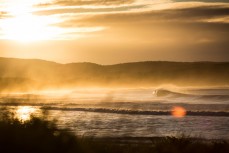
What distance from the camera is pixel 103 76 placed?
137 metres

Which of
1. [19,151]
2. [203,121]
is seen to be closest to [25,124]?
[19,151]

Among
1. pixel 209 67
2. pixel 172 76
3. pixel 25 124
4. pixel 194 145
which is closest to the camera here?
pixel 25 124

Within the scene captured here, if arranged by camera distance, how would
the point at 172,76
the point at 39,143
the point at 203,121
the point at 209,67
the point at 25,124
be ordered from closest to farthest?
the point at 39,143, the point at 25,124, the point at 203,121, the point at 172,76, the point at 209,67

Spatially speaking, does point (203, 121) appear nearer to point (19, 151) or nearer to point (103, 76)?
point (19, 151)

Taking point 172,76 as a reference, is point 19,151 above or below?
above

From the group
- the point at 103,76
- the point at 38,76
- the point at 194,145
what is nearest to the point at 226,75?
the point at 103,76

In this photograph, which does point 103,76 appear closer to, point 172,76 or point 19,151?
point 172,76

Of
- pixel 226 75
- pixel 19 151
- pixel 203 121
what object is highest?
pixel 19 151

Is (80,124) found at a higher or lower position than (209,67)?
higher

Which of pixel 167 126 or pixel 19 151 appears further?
pixel 167 126

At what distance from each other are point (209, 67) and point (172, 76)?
14.7 metres

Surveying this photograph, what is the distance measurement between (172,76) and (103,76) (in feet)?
64.6

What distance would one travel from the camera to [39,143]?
1210 centimetres

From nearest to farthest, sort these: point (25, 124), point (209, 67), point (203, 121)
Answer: point (25, 124)
point (203, 121)
point (209, 67)
